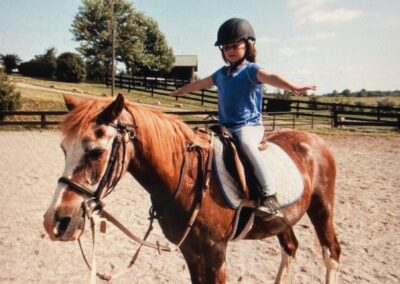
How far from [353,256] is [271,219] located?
2473mm

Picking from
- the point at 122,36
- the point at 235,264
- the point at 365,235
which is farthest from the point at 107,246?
the point at 122,36

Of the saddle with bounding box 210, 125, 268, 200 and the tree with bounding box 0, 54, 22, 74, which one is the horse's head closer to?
the saddle with bounding box 210, 125, 268, 200

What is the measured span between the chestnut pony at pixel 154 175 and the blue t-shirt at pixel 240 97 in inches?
14.1

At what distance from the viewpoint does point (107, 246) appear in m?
4.85

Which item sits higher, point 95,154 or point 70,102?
point 70,102

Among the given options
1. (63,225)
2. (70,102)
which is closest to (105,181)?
(63,225)

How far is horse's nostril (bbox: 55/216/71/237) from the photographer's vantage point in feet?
6.04

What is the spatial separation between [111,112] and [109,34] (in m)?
47.9

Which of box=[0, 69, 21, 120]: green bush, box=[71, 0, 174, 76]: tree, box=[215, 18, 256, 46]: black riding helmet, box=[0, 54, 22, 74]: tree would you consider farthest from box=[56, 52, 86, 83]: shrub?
box=[215, 18, 256, 46]: black riding helmet

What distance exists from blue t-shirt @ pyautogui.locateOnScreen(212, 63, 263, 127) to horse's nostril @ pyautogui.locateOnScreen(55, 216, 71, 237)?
1579 mm

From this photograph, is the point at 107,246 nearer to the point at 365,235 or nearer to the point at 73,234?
the point at 73,234

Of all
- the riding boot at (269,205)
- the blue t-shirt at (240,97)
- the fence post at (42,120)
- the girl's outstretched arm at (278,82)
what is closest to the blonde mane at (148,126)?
the blue t-shirt at (240,97)

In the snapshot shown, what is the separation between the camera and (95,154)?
1.92 meters

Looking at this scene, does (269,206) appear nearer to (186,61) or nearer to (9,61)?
(9,61)
